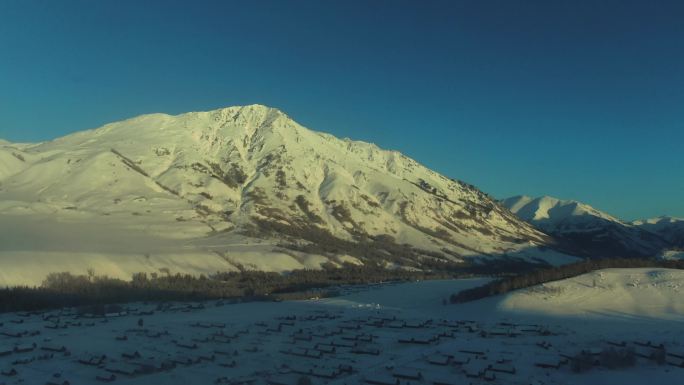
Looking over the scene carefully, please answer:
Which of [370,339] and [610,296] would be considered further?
[610,296]

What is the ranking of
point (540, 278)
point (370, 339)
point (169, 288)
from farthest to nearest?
point (169, 288)
point (540, 278)
point (370, 339)

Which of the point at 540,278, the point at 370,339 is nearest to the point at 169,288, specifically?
the point at 370,339

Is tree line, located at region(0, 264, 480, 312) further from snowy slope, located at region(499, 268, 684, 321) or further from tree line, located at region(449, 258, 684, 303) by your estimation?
snowy slope, located at region(499, 268, 684, 321)

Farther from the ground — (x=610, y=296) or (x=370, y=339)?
(x=610, y=296)

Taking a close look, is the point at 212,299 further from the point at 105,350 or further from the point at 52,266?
the point at 105,350

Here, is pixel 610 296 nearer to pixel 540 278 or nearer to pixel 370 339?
pixel 540 278

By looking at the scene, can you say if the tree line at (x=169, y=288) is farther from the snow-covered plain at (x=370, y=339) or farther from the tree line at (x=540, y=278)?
the tree line at (x=540, y=278)

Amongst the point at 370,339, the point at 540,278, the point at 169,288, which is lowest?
the point at 370,339

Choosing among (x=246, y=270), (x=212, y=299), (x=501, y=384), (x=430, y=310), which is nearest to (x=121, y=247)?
(x=246, y=270)
